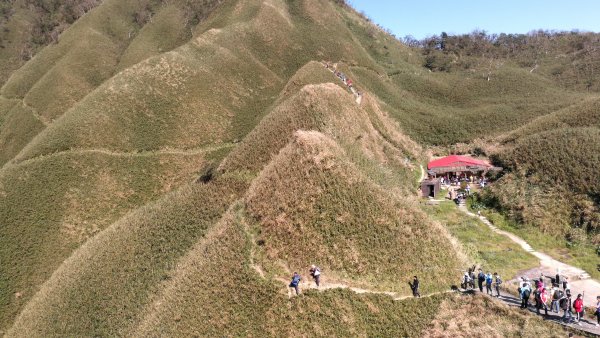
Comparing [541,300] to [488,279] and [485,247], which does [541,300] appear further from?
[485,247]

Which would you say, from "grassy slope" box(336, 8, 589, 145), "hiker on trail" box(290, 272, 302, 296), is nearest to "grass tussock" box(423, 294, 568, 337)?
"hiker on trail" box(290, 272, 302, 296)

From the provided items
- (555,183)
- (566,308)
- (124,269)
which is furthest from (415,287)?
(555,183)

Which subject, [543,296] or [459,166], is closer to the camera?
[543,296]

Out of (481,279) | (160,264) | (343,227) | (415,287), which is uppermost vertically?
(343,227)

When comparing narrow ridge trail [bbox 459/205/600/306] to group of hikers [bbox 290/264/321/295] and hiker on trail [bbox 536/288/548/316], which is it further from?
group of hikers [bbox 290/264/321/295]

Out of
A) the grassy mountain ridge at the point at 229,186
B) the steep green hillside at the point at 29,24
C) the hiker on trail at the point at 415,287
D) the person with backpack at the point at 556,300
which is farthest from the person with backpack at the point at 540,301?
the steep green hillside at the point at 29,24

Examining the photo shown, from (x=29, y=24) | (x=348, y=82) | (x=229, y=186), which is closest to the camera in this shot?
(x=229, y=186)

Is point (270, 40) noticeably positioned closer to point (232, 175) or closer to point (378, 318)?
point (232, 175)
